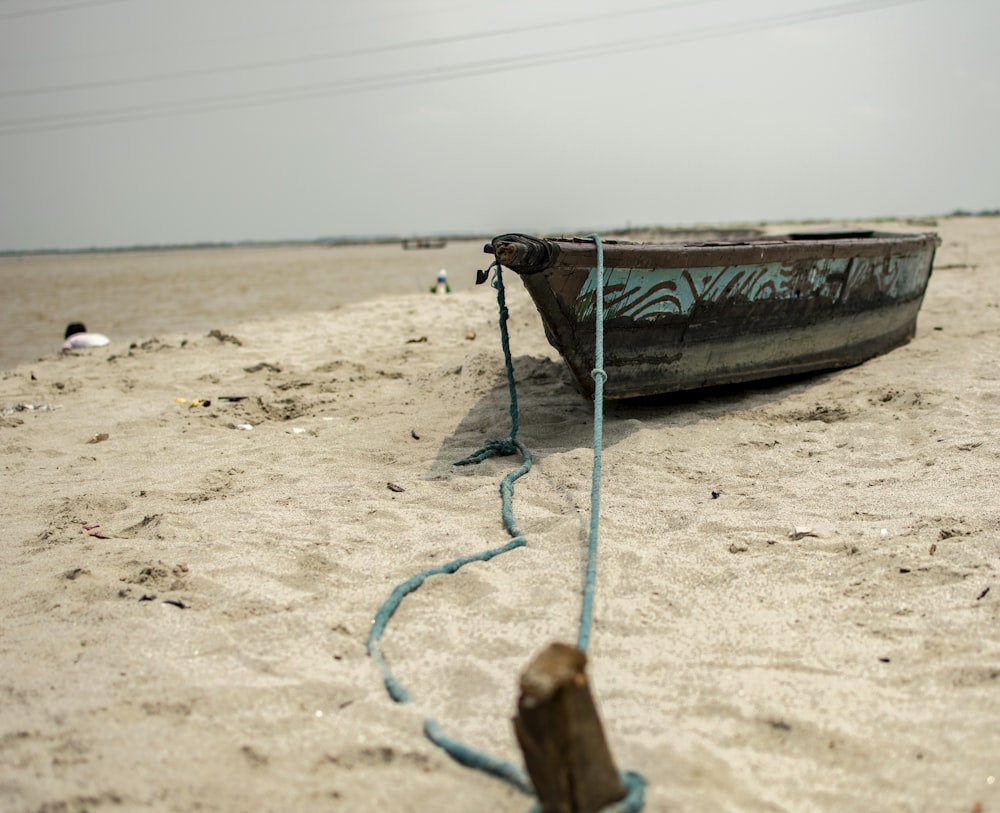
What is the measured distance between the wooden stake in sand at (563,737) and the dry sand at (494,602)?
0.58 ft

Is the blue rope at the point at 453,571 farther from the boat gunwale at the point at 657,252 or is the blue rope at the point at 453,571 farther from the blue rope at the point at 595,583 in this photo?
the boat gunwale at the point at 657,252

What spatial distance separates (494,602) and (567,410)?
7.90ft

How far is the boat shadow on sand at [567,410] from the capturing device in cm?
421

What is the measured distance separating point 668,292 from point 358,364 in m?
3.17

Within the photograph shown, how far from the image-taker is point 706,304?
4613 millimetres

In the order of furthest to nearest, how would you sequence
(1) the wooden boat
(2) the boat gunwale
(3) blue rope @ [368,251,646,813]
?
1. (1) the wooden boat
2. (2) the boat gunwale
3. (3) blue rope @ [368,251,646,813]

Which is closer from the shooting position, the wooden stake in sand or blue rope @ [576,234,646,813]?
the wooden stake in sand

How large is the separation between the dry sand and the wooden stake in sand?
176 millimetres

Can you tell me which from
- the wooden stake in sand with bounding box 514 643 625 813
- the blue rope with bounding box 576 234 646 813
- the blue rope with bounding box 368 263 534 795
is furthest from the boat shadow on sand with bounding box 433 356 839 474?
the wooden stake in sand with bounding box 514 643 625 813

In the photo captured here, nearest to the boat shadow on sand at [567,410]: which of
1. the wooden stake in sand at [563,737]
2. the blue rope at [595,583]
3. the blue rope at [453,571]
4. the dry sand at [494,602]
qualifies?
the dry sand at [494,602]

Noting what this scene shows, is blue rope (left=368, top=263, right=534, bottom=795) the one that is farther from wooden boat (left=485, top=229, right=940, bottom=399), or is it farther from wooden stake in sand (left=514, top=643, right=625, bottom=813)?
wooden boat (left=485, top=229, right=940, bottom=399)

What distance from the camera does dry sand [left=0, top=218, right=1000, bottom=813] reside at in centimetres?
171

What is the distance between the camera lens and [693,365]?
4707mm

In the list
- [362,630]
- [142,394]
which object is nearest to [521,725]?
[362,630]
